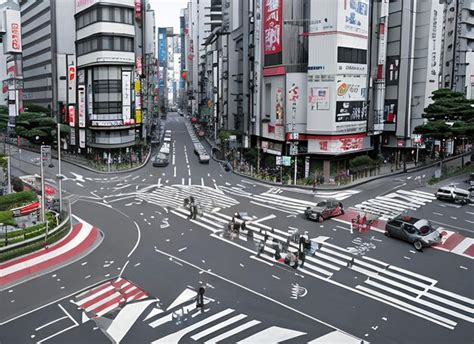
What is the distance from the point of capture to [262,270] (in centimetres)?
2709

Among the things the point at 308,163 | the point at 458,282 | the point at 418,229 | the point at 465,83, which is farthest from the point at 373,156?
the point at 458,282

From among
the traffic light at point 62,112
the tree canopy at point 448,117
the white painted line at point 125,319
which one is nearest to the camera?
the white painted line at point 125,319

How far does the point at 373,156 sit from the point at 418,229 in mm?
39112

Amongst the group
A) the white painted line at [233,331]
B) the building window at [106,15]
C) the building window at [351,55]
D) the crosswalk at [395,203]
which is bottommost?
the white painted line at [233,331]

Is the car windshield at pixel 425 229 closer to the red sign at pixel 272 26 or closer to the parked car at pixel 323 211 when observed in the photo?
the parked car at pixel 323 211

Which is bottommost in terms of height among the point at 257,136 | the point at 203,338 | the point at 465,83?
the point at 203,338

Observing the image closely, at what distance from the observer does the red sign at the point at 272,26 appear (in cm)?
6122

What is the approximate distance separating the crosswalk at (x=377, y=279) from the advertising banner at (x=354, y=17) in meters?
33.5

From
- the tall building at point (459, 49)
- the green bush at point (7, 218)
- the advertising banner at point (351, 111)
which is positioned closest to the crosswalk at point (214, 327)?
the green bush at point (7, 218)

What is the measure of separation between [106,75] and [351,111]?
37.3m

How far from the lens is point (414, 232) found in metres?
31.5

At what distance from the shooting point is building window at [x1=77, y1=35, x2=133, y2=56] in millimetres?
72188

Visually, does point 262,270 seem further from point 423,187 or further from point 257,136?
point 257,136

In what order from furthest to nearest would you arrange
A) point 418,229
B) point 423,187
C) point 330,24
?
point 330,24 < point 423,187 < point 418,229
